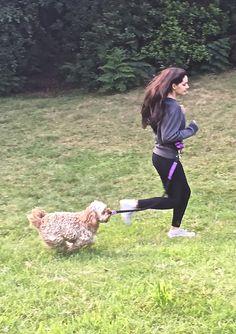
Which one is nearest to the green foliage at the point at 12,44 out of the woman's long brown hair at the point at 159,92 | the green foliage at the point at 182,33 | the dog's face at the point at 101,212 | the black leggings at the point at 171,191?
the green foliage at the point at 182,33

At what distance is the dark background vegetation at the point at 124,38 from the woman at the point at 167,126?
266 inches

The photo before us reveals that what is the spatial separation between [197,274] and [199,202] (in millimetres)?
2806

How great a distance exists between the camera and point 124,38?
12.4 meters

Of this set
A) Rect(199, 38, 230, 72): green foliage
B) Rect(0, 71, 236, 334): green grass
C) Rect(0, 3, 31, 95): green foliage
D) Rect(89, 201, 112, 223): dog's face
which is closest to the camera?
Rect(0, 71, 236, 334): green grass

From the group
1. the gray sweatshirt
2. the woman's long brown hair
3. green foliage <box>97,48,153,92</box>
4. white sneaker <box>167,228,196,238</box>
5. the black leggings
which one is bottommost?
green foliage <box>97,48,153,92</box>

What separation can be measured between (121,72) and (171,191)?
6.86m

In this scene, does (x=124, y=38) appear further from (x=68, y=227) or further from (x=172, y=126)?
(x=68, y=227)

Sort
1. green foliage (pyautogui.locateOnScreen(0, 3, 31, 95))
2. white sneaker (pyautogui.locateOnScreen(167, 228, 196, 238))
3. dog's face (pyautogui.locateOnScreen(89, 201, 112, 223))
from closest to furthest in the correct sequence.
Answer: dog's face (pyautogui.locateOnScreen(89, 201, 112, 223)), white sneaker (pyautogui.locateOnScreen(167, 228, 196, 238)), green foliage (pyautogui.locateOnScreen(0, 3, 31, 95))

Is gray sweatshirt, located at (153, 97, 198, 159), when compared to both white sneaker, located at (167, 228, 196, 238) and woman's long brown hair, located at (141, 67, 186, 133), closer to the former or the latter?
woman's long brown hair, located at (141, 67, 186, 133)

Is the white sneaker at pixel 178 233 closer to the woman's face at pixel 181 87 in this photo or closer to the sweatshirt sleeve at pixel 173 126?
the sweatshirt sleeve at pixel 173 126

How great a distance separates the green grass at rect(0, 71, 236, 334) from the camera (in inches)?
140

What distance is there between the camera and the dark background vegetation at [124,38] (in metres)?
12.2

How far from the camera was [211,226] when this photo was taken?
600cm

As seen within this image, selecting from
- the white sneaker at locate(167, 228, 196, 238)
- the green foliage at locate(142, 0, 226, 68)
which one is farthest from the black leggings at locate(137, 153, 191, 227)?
the green foliage at locate(142, 0, 226, 68)
